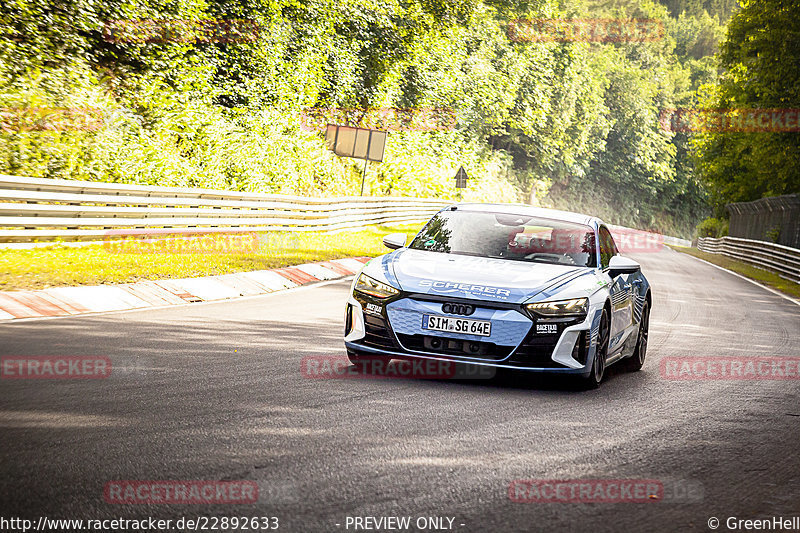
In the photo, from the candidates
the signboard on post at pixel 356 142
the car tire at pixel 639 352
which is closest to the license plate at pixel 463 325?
the car tire at pixel 639 352

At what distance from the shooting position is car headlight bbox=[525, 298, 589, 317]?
697 cm

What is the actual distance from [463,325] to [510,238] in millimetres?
1687

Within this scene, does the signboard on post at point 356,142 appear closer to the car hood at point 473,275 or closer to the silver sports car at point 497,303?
the silver sports car at point 497,303

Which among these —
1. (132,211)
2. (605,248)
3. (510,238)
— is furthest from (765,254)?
(510,238)

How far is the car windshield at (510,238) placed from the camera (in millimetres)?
8156

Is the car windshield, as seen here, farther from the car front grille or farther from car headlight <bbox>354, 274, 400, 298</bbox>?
the car front grille

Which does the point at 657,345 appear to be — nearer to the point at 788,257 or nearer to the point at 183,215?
the point at 183,215

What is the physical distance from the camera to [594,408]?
6652 mm

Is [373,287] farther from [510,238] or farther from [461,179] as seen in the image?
[461,179]

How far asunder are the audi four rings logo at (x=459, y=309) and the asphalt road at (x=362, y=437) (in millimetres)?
607

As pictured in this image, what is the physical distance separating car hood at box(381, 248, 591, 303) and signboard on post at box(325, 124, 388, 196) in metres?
26.4

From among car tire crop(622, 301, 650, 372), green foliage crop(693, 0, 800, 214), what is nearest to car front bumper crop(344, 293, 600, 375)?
car tire crop(622, 301, 650, 372)

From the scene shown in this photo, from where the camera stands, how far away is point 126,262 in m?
13.9

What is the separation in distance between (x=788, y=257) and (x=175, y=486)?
29657mm
